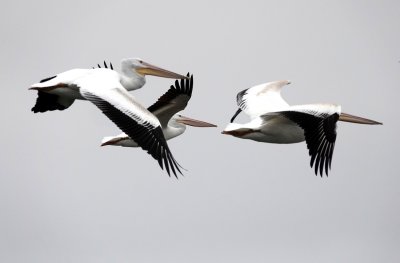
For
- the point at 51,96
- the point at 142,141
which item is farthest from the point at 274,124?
the point at 51,96

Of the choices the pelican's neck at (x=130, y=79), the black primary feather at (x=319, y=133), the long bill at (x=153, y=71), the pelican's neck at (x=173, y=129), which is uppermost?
the long bill at (x=153, y=71)

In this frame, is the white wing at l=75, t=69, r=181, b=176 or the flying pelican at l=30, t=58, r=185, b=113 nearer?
the white wing at l=75, t=69, r=181, b=176

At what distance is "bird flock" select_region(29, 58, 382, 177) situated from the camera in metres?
Result: 16.8

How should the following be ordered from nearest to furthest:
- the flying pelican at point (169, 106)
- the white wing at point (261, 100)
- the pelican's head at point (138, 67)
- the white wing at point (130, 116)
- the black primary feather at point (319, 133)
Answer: the black primary feather at point (319, 133) → the white wing at point (130, 116) → the white wing at point (261, 100) → the flying pelican at point (169, 106) → the pelican's head at point (138, 67)

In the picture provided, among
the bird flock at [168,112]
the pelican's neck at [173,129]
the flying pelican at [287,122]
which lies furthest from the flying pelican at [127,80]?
the flying pelican at [287,122]

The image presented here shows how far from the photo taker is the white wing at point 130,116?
1688cm

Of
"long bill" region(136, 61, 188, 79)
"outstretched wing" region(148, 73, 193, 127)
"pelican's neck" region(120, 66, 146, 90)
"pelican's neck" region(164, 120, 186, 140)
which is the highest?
"long bill" region(136, 61, 188, 79)

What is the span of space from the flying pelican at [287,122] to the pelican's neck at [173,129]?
105 centimetres

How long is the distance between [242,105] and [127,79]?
1821 millimetres

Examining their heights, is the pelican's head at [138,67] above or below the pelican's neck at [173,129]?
above

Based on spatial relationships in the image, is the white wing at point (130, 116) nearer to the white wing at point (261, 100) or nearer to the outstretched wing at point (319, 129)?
the outstretched wing at point (319, 129)

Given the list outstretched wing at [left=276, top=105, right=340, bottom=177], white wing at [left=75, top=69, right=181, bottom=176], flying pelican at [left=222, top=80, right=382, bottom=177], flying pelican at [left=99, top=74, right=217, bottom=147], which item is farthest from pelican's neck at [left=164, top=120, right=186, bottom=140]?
outstretched wing at [left=276, top=105, right=340, bottom=177]

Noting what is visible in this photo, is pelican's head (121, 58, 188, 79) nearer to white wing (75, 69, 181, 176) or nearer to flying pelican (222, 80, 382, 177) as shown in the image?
flying pelican (222, 80, 382, 177)

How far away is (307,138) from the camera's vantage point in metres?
16.7
